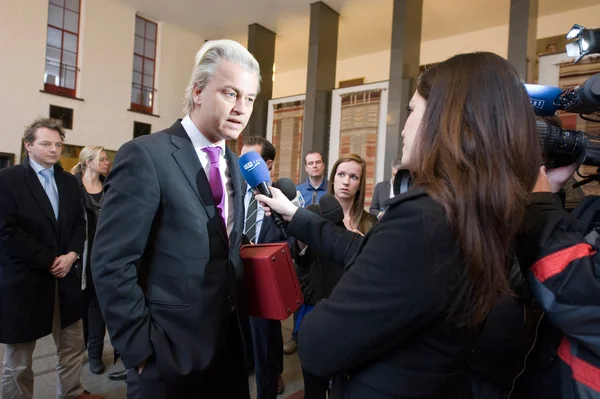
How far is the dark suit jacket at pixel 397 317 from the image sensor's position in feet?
2.37

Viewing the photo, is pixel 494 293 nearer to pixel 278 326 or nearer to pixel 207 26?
pixel 278 326

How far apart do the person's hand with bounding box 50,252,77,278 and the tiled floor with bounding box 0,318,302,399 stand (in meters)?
0.89

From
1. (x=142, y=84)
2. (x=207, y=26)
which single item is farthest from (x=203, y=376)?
(x=207, y=26)

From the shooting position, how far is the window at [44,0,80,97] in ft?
23.0

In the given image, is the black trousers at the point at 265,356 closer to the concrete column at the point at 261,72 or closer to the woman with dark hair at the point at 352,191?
the woman with dark hair at the point at 352,191

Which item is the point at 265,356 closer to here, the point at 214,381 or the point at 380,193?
the point at 214,381

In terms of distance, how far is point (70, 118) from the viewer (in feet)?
23.7

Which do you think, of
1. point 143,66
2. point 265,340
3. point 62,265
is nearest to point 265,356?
point 265,340

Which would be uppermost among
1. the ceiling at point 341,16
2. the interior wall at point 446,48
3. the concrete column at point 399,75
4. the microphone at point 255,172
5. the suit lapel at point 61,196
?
the ceiling at point 341,16

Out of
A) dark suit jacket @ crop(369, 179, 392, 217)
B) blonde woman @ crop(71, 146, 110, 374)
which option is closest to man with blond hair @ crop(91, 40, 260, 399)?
blonde woman @ crop(71, 146, 110, 374)

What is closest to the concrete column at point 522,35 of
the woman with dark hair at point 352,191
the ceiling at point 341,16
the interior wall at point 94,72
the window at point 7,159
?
the ceiling at point 341,16

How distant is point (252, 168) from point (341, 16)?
291 inches

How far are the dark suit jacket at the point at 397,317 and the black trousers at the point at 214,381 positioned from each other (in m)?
0.58

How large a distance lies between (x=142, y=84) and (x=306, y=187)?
5638mm
